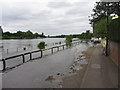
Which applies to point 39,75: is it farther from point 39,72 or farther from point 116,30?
point 116,30

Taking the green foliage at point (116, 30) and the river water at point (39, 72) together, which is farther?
the green foliage at point (116, 30)

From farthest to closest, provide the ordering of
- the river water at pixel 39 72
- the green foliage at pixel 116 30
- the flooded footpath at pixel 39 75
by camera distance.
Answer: the green foliage at pixel 116 30
the river water at pixel 39 72
the flooded footpath at pixel 39 75

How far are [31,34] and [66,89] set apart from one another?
325 feet

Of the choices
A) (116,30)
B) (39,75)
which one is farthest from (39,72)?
(116,30)

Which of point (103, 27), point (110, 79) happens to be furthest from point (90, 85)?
point (103, 27)

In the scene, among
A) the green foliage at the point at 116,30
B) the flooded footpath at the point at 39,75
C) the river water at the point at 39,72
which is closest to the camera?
the flooded footpath at the point at 39,75

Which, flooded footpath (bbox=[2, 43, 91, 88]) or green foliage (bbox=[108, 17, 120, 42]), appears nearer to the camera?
flooded footpath (bbox=[2, 43, 91, 88])

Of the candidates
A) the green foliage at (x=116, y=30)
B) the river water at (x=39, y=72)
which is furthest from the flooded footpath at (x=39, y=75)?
the green foliage at (x=116, y=30)

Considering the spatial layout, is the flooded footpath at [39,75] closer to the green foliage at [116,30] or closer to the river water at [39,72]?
the river water at [39,72]

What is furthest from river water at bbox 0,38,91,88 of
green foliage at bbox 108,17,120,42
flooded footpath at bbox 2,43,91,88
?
green foliage at bbox 108,17,120,42

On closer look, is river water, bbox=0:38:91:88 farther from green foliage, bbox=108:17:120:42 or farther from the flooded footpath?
green foliage, bbox=108:17:120:42

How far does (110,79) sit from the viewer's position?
21.4ft

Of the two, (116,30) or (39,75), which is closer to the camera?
(39,75)

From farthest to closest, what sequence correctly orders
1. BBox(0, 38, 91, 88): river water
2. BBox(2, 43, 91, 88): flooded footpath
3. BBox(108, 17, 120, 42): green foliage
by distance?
BBox(108, 17, 120, 42): green foliage < BBox(0, 38, 91, 88): river water < BBox(2, 43, 91, 88): flooded footpath
